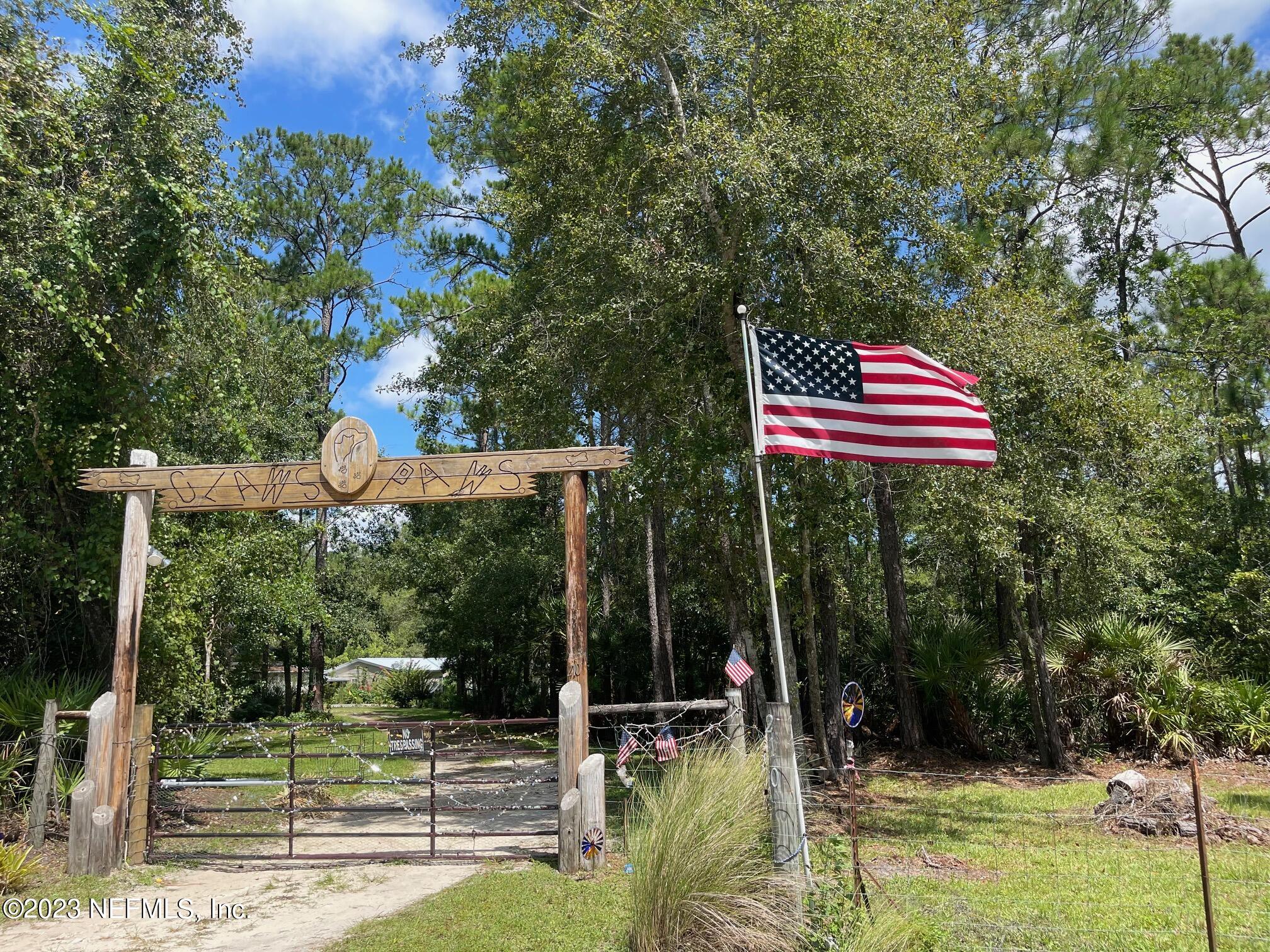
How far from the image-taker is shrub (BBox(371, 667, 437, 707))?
135 feet

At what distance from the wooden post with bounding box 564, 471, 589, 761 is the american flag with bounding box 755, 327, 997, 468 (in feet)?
7.57

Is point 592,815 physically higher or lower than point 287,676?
lower

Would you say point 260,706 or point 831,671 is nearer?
point 831,671

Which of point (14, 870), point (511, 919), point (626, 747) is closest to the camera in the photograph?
point (511, 919)

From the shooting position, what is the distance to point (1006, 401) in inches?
443

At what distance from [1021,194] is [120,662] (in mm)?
14579

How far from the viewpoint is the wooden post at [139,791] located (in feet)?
27.5

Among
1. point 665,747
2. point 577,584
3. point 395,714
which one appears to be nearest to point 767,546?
point 577,584

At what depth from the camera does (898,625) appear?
1686 cm

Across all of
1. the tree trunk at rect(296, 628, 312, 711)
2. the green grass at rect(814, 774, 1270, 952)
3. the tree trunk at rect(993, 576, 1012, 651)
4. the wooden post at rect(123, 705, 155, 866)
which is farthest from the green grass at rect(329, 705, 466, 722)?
the green grass at rect(814, 774, 1270, 952)

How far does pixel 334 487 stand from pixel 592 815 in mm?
3831

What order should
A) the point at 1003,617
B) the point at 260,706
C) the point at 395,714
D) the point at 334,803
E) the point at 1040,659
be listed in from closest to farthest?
the point at 334,803
the point at 1040,659
the point at 1003,617
the point at 260,706
the point at 395,714

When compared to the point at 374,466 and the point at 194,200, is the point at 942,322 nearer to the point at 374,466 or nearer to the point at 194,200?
the point at 374,466

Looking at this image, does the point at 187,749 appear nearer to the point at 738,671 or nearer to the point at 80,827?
the point at 80,827
